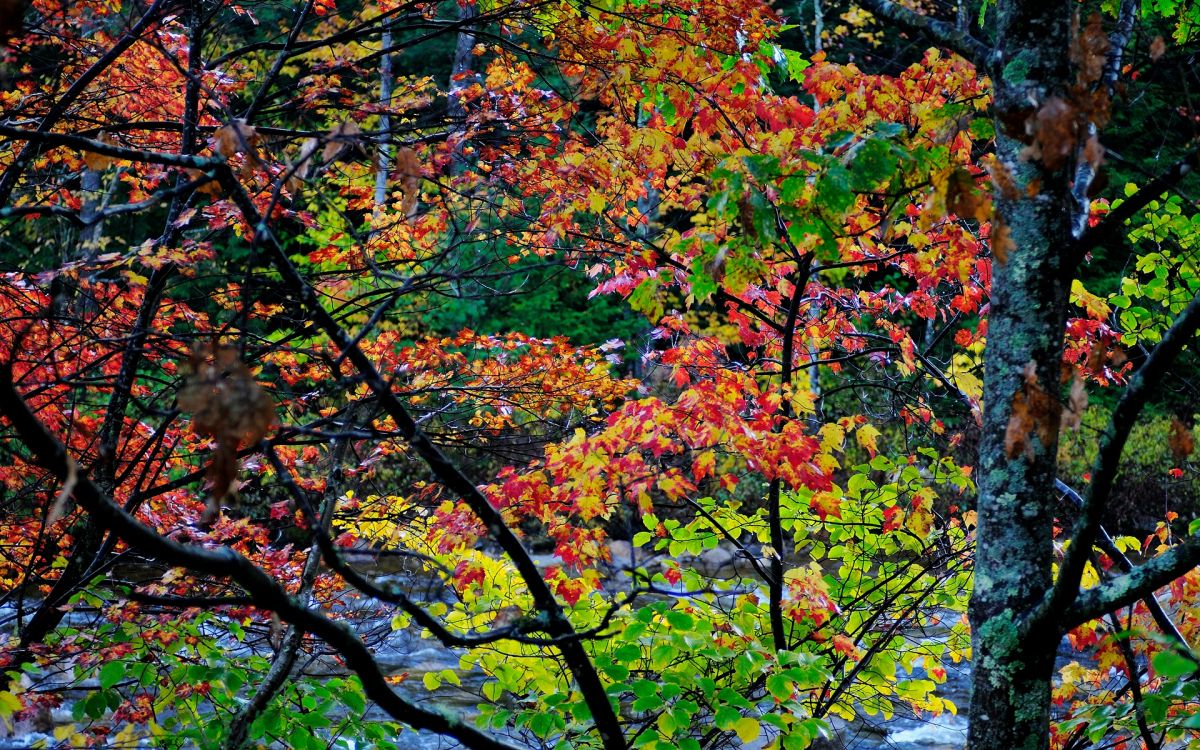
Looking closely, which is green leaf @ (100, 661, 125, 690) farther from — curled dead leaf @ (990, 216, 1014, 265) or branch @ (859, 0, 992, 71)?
branch @ (859, 0, 992, 71)

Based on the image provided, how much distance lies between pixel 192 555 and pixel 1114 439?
1.78 m

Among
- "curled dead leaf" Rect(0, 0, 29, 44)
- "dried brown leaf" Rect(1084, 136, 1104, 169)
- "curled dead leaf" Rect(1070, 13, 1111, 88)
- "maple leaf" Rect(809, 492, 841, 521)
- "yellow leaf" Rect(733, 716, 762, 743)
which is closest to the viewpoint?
"curled dead leaf" Rect(0, 0, 29, 44)

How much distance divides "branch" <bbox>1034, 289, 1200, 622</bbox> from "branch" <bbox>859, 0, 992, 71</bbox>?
90 cm

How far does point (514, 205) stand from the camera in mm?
4605

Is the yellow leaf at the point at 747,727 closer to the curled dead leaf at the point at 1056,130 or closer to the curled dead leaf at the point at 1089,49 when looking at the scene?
the curled dead leaf at the point at 1056,130

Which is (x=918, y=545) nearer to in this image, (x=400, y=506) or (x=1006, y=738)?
(x=1006, y=738)

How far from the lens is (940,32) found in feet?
8.58

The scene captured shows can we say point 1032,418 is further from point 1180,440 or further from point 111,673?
point 111,673

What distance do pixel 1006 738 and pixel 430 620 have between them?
1417 mm

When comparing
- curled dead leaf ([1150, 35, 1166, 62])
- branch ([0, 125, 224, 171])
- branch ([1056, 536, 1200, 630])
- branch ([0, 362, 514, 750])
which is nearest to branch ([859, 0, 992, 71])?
curled dead leaf ([1150, 35, 1166, 62])

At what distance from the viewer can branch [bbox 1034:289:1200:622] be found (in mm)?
1842

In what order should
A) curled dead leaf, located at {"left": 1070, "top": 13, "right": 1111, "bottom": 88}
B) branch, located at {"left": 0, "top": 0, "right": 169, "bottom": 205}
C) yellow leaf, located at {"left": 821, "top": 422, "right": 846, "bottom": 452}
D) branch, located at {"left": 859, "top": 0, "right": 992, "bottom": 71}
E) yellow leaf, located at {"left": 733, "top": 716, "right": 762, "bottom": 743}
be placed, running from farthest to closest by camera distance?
1. yellow leaf, located at {"left": 821, "top": 422, "right": 846, "bottom": 452}
2. branch, located at {"left": 0, "top": 0, "right": 169, "bottom": 205}
3. yellow leaf, located at {"left": 733, "top": 716, "right": 762, "bottom": 743}
4. branch, located at {"left": 859, "top": 0, "right": 992, "bottom": 71}
5. curled dead leaf, located at {"left": 1070, "top": 13, "right": 1111, "bottom": 88}

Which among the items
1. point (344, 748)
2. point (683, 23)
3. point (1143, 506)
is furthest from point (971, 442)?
point (344, 748)

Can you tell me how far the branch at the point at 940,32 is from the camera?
2.46 m
